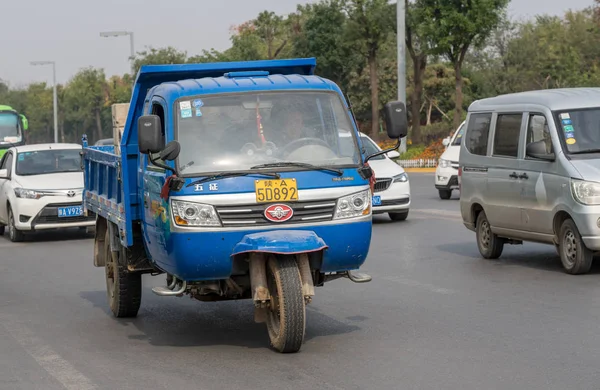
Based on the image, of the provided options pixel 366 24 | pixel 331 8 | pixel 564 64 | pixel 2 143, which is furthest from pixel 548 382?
pixel 564 64

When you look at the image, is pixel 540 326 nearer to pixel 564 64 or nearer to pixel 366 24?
pixel 366 24

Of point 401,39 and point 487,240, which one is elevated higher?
point 401,39

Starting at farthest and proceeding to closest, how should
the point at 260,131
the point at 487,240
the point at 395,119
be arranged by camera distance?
the point at 487,240
the point at 395,119
the point at 260,131

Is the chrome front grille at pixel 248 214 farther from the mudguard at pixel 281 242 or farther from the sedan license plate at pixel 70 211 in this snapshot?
the sedan license plate at pixel 70 211

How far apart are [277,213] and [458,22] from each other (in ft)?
121

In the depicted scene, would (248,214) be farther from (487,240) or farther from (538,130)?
(487,240)

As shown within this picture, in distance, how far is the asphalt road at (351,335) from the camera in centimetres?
740

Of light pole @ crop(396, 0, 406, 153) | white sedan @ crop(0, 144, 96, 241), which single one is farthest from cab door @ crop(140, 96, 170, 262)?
light pole @ crop(396, 0, 406, 153)

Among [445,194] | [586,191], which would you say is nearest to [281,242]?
[586,191]

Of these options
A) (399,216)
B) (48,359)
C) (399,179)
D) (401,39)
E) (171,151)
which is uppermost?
(401,39)

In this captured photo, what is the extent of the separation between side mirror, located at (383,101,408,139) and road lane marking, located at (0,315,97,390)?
325cm

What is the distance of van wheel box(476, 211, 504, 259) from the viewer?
1421cm

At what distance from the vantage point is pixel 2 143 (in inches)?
1652

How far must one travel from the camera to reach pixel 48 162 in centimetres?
2047
